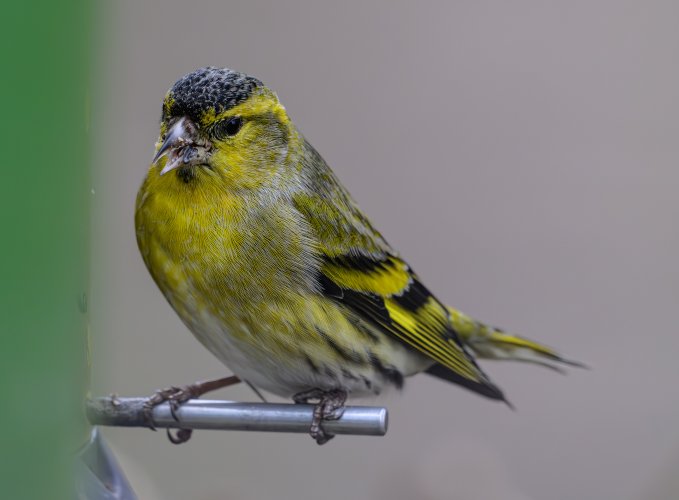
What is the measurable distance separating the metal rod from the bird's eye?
398mm

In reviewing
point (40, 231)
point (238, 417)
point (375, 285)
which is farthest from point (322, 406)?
point (40, 231)

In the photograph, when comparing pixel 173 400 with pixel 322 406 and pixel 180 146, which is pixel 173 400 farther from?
pixel 180 146

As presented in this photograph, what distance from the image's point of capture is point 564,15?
629 cm

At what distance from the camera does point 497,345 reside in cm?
262

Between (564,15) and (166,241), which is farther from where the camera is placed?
(564,15)

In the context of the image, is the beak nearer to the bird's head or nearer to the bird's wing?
the bird's head

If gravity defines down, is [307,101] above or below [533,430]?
above

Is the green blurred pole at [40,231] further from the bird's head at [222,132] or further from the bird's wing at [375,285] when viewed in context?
the bird's wing at [375,285]

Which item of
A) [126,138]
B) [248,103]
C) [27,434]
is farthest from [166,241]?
[126,138]

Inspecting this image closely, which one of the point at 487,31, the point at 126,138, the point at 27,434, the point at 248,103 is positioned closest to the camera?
the point at 27,434

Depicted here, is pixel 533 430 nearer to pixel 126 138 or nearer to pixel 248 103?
pixel 126 138

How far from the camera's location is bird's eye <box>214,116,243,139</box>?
5.82 ft

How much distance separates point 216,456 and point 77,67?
353 centimetres

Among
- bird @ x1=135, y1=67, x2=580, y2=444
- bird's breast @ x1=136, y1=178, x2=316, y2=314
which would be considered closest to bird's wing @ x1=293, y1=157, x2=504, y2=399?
bird @ x1=135, y1=67, x2=580, y2=444
